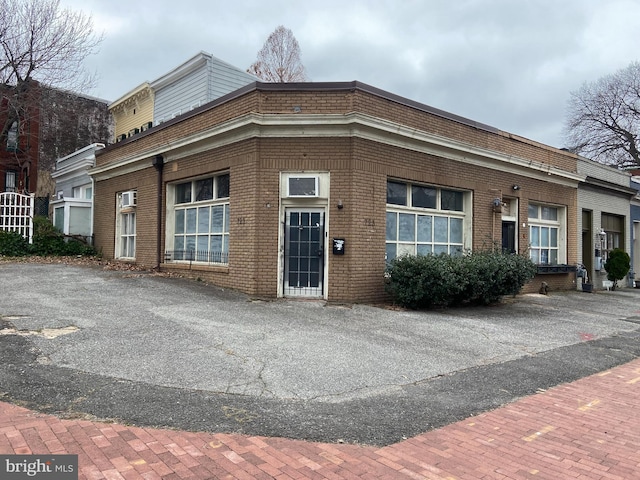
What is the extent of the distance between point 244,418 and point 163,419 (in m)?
0.69

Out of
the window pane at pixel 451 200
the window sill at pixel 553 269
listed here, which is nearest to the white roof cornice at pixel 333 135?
the window pane at pixel 451 200

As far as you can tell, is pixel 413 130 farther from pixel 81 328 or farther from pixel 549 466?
pixel 549 466

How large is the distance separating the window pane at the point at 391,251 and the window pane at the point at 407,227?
34 cm

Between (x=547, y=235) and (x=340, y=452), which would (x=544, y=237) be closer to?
(x=547, y=235)

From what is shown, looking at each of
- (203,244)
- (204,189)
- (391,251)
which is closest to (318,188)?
(391,251)

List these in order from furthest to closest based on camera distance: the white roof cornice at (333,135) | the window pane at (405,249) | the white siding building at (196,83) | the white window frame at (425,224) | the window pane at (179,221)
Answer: the white siding building at (196,83), the window pane at (179,221), the window pane at (405,249), the white window frame at (425,224), the white roof cornice at (333,135)

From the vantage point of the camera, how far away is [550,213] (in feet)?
55.8

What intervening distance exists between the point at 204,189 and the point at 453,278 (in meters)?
6.86

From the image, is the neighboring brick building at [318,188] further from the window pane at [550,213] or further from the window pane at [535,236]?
the window pane at [550,213]

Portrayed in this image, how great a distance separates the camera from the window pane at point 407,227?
1191 centimetres

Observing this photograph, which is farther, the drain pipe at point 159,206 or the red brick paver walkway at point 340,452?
the drain pipe at point 159,206

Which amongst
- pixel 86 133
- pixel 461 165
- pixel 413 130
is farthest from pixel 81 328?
pixel 86 133

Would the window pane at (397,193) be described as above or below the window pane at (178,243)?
above

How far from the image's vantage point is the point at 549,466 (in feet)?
12.0
